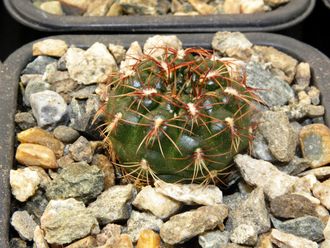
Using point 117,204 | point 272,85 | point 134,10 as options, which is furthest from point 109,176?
point 134,10

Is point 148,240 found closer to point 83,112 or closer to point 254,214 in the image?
point 254,214

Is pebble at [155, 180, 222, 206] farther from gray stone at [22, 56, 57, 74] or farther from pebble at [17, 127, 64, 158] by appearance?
gray stone at [22, 56, 57, 74]

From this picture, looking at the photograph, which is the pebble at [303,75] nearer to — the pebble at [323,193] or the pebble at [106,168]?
the pebble at [323,193]

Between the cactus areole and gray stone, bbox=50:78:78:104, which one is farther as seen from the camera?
gray stone, bbox=50:78:78:104

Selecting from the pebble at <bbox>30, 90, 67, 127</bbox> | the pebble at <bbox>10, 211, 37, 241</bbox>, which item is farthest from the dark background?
the pebble at <bbox>10, 211, 37, 241</bbox>

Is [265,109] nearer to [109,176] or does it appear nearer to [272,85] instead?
[272,85]

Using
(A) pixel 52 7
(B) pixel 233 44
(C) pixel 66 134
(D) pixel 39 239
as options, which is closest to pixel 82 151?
(C) pixel 66 134

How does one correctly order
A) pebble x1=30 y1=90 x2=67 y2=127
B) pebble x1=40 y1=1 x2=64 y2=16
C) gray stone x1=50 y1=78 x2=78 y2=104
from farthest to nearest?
pebble x1=40 y1=1 x2=64 y2=16
gray stone x1=50 y1=78 x2=78 y2=104
pebble x1=30 y1=90 x2=67 y2=127
